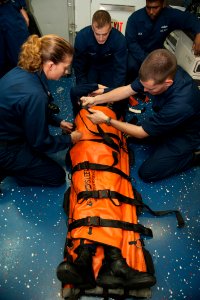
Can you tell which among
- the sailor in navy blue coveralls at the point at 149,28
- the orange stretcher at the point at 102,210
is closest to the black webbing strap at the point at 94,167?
the orange stretcher at the point at 102,210

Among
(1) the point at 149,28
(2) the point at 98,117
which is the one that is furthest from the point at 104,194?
(1) the point at 149,28

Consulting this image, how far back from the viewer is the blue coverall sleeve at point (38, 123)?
1893 mm

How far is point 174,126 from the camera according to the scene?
2367 mm

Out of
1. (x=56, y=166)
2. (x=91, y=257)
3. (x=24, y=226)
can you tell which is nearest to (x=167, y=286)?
(x=91, y=257)

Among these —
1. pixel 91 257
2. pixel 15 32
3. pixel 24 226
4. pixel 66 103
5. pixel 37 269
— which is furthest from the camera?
pixel 66 103

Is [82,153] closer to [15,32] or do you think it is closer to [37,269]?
[37,269]

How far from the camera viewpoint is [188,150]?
2.69 meters

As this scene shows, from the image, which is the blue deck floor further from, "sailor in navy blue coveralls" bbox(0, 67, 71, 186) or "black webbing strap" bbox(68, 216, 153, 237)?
"black webbing strap" bbox(68, 216, 153, 237)

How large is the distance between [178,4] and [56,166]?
348 centimetres

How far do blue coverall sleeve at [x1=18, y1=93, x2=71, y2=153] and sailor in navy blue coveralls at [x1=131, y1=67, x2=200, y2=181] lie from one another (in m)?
0.95

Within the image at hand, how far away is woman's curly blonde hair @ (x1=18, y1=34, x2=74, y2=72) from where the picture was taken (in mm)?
1830

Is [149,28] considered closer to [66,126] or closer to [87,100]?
[87,100]

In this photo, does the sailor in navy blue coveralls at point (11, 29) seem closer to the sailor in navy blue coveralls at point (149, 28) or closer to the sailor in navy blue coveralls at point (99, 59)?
the sailor in navy blue coveralls at point (99, 59)

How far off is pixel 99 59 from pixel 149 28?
35.0 inches
